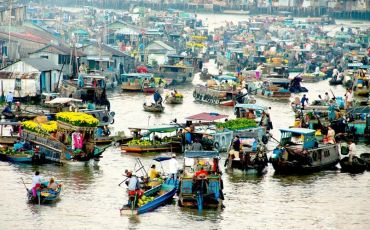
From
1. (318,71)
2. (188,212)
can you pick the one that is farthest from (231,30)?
(188,212)

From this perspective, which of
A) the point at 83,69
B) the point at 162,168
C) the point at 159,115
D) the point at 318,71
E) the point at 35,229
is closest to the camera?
the point at 35,229

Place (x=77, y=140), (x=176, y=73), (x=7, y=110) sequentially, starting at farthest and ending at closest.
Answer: (x=176, y=73), (x=7, y=110), (x=77, y=140)

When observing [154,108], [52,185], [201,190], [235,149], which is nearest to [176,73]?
[154,108]

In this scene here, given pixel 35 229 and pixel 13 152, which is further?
pixel 13 152

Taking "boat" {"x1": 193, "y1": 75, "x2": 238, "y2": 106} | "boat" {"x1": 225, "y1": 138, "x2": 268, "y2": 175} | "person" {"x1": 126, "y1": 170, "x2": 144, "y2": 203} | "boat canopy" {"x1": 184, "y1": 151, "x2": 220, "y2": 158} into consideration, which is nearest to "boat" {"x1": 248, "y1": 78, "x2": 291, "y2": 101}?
"boat" {"x1": 193, "y1": 75, "x2": 238, "y2": 106}

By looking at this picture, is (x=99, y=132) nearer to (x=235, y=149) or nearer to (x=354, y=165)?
(x=235, y=149)

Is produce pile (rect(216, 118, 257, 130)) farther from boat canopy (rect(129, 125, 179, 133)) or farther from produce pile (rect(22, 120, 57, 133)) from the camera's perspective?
produce pile (rect(22, 120, 57, 133))

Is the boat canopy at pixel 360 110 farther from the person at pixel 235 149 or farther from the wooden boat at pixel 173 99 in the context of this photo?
the wooden boat at pixel 173 99

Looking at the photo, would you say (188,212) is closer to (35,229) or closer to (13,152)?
(35,229)
